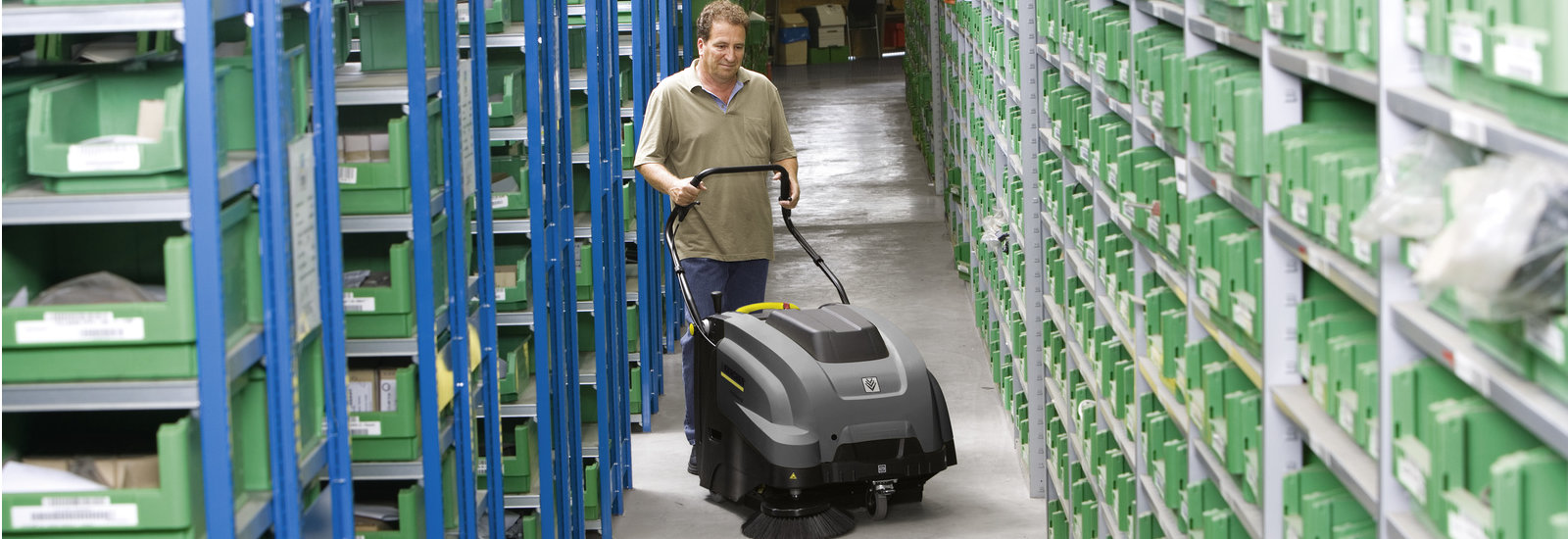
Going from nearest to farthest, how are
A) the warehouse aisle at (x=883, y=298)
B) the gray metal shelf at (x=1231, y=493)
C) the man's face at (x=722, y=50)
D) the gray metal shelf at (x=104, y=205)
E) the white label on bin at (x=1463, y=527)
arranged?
the white label on bin at (x=1463, y=527), the gray metal shelf at (x=104, y=205), the gray metal shelf at (x=1231, y=493), the warehouse aisle at (x=883, y=298), the man's face at (x=722, y=50)

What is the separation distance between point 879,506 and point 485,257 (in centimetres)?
185

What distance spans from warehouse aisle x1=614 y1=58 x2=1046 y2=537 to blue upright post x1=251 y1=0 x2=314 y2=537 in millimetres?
3027

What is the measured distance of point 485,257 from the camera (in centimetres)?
423

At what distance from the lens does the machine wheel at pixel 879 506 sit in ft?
17.9

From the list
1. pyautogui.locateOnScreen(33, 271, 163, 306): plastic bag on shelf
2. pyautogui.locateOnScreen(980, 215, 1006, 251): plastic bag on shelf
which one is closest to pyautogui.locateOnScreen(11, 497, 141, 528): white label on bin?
pyautogui.locateOnScreen(33, 271, 163, 306): plastic bag on shelf

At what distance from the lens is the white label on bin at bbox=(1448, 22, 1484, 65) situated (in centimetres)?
172

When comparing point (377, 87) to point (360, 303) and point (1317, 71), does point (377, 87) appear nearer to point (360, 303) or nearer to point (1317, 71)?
point (360, 303)

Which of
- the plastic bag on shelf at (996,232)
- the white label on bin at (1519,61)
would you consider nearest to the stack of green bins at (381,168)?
the white label on bin at (1519,61)

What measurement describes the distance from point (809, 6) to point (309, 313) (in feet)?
70.2

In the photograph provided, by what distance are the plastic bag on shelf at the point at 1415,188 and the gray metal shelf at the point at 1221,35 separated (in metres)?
0.61

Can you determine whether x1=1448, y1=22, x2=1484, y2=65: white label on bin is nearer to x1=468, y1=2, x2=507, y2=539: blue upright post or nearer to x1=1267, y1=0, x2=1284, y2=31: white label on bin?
x1=1267, y1=0, x2=1284, y2=31: white label on bin

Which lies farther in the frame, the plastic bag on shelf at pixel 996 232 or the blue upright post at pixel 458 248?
the plastic bag on shelf at pixel 996 232

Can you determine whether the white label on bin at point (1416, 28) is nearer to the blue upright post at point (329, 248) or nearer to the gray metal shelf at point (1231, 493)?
the gray metal shelf at point (1231, 493)

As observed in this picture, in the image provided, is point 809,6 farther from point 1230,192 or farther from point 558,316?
point 1230,192
